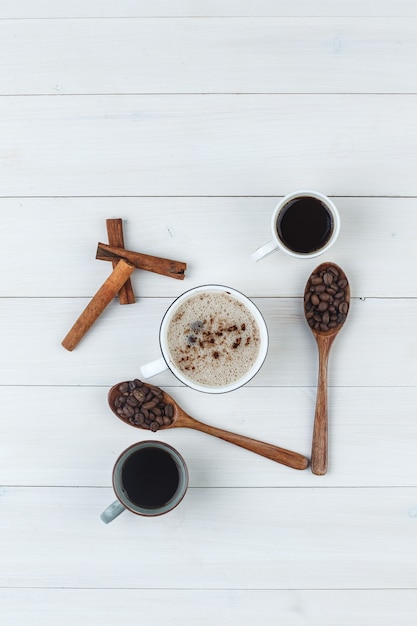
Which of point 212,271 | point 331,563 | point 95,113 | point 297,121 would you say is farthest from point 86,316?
point 331,563

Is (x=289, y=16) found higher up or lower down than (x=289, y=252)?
higher up

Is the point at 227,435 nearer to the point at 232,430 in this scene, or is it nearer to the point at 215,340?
the point at 232,430

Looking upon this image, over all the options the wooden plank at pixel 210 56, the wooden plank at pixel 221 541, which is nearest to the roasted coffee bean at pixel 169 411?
the wooden plank at pixel 221 541

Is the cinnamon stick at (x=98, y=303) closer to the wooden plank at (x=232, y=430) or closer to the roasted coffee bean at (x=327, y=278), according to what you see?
the wooden plank at (x=232, y=430)

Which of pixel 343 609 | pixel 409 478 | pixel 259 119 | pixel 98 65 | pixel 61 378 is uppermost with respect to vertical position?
pixel 98 65

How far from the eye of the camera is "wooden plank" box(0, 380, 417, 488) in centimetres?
97

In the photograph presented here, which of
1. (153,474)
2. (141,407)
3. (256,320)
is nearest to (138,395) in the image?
(141,407)

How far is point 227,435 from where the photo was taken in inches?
37.6

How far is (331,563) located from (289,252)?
0.54 metres

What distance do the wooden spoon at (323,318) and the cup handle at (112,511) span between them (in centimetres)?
32

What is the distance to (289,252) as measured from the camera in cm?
90

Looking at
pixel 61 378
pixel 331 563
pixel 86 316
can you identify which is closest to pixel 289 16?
pixel 86 316

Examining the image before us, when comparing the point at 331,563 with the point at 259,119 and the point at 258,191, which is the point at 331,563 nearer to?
the point at 258,191

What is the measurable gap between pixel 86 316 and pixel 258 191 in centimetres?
36
